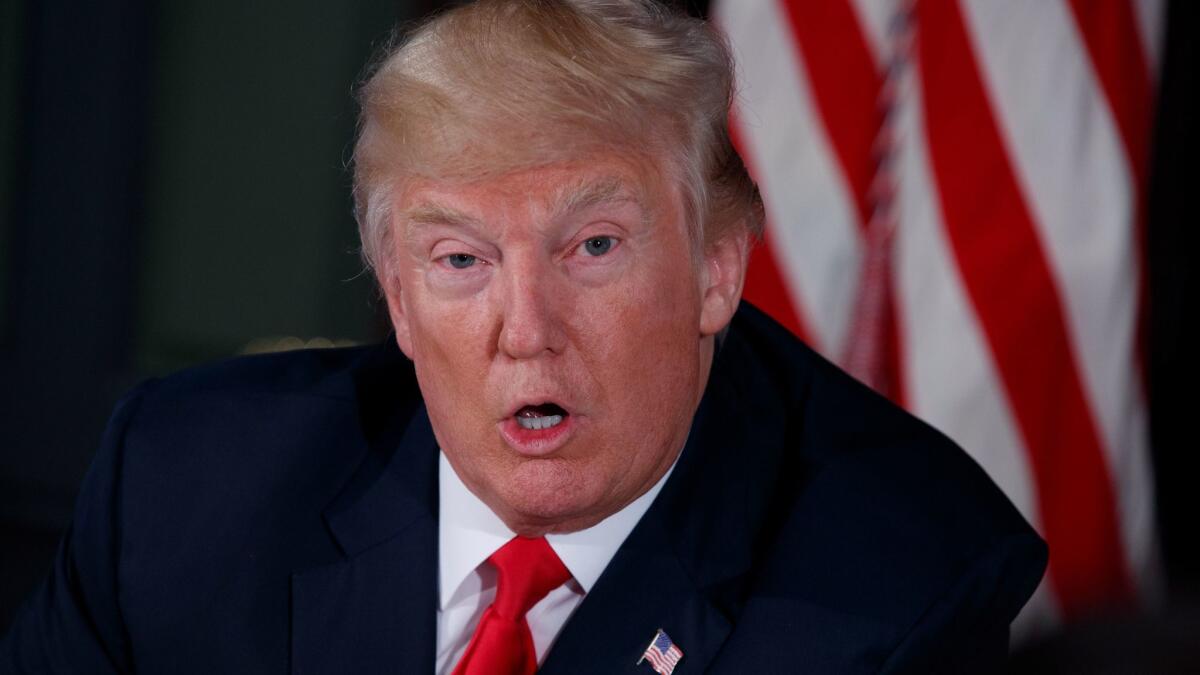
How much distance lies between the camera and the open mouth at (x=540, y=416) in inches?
55.9

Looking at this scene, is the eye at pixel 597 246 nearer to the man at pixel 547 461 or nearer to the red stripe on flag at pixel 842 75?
the man at pixel 547 461

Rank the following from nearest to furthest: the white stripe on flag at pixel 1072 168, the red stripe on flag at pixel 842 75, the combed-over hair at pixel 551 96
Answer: the combed-over hair at pixel 551 96 < the white stripe on flag at pixel 1072 168 < the red stripe on flag at pixel 842 75

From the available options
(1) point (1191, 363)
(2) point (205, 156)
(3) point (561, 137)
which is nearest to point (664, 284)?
(3) point (561, 137)

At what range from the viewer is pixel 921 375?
101 inches

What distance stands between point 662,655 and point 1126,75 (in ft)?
4.94

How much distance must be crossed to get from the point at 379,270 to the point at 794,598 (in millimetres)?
554

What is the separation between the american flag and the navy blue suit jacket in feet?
2.74

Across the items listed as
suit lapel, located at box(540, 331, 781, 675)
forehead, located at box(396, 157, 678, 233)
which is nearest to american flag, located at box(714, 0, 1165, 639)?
suit lapel, located at box(540, 331, 781, 675)

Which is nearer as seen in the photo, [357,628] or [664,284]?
[664,284]

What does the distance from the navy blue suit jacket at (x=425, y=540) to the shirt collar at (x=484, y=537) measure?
0.02m

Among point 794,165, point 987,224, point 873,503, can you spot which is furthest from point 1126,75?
point 873,503

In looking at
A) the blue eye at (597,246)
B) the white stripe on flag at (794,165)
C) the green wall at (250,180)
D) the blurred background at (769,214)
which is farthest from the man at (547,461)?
the green wall at (250,180)

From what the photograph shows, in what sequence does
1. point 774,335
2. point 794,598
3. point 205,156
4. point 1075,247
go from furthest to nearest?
point 205,156 → point 1075,247 → point 774,335 → point 794,598

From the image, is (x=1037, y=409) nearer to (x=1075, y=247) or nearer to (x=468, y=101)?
(x=1075, y=247)
